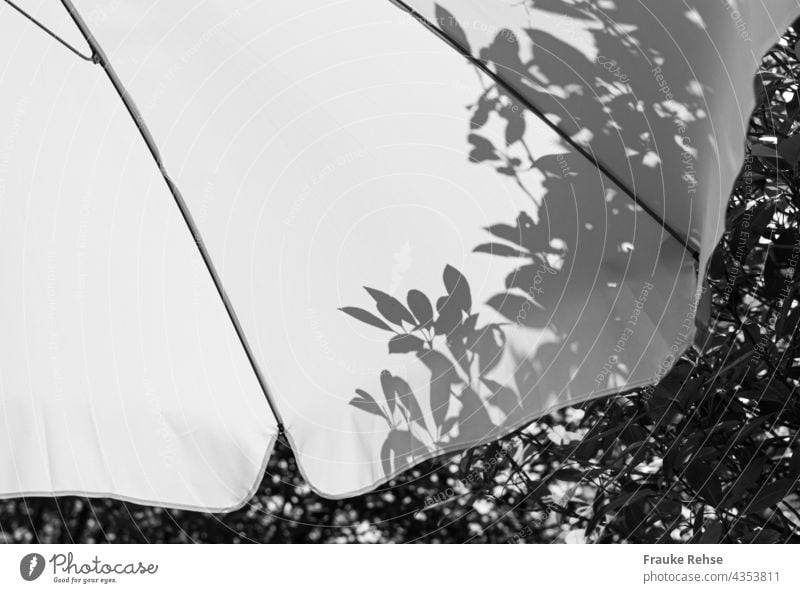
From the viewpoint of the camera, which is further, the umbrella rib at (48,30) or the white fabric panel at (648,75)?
the umbrella rib at (48,30)

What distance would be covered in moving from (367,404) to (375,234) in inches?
13.9

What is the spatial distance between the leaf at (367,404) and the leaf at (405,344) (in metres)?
0.10

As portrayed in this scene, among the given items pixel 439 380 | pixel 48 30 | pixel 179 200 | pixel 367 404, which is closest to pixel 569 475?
pixel 439 380

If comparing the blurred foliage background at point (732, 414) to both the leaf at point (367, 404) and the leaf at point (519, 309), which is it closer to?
the leaf at point (519, 309)

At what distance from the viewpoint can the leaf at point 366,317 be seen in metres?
1.61

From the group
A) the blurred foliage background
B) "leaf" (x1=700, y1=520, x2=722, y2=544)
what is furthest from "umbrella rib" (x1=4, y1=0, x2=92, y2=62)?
"leaf" (x1=700, y1=520, x2=722, y2=544)

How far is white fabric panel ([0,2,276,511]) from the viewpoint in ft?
5.35

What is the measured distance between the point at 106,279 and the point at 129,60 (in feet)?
1.54

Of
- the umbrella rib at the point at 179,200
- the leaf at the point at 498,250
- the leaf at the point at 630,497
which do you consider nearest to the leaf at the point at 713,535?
the leaf at the point at 630,497

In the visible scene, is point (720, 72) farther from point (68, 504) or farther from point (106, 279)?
point (68, 504)

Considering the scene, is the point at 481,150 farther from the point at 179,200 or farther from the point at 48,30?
the point at 48,30

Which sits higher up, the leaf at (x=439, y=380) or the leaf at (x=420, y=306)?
the leaf at (x=420, y=306)

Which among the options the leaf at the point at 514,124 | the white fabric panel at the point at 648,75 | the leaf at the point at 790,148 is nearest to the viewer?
the white fabric panel at the point at 648,75
